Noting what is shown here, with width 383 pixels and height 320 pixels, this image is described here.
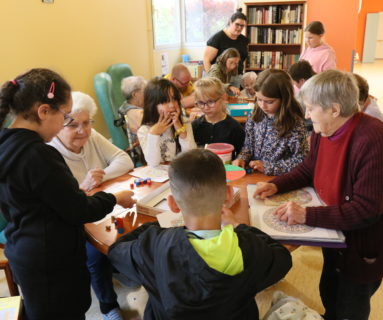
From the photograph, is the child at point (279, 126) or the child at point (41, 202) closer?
the child at point (41, 202)

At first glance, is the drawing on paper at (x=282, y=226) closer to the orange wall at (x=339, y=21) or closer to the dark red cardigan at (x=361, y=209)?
the dark red cardigan at (x=361, y=209)

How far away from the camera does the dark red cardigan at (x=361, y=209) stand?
3.80 feet

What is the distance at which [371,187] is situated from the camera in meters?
1.16

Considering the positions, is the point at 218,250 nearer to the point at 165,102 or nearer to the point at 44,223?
the point at 44,223

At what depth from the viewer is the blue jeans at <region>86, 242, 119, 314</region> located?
1790 millimetres

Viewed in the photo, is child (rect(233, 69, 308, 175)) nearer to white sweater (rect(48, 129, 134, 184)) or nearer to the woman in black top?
white sweater (rect(48, 129, 134, 184))

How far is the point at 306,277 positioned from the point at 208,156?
1.68 meters

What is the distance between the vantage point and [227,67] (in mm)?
4141

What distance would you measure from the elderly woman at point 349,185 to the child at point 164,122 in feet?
3.25

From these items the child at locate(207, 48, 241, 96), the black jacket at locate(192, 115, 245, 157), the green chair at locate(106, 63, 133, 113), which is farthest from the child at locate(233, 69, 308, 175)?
the green chair at locate(106, 63, 133, 113)

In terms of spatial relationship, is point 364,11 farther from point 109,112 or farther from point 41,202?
point 41,202

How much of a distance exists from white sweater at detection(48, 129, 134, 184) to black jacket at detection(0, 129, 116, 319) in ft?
1.94

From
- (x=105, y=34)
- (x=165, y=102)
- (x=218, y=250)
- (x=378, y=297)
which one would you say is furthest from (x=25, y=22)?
(x=378, y=297)

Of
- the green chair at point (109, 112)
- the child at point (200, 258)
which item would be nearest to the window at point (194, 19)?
the green chair at point (109, 112)
